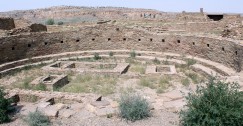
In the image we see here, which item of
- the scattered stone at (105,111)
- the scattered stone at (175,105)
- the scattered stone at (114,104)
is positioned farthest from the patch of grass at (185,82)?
the scattered stone at (105,111)

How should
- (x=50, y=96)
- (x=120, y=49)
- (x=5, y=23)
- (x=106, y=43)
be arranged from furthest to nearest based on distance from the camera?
(x=5, y=23) < (x=106, y=43) < (x=120, y=49) < (x=50, y=96)

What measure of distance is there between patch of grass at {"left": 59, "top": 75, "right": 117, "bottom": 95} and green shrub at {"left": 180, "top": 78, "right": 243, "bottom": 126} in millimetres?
4779

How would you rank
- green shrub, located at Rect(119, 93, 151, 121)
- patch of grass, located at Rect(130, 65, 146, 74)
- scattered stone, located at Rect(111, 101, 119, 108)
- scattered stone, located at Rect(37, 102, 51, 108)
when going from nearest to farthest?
green shrub, located at Rect(119, 93, 151, 121)
scattered stone, located at Rect(111, 101, 119, 108)
scattered stone, located at Rect(37, 102, 51, 108)
patch of grass, located at Rect(130, 65, 146, 74)

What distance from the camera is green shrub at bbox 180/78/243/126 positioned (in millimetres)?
5395

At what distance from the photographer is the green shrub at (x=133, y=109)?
6.52m

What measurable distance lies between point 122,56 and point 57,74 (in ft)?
12.2

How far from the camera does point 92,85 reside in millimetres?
11102

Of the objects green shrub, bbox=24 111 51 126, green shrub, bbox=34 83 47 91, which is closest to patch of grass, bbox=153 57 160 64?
green shrub, bbox=34 83 47 91

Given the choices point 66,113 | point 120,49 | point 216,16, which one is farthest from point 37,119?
point 216,16

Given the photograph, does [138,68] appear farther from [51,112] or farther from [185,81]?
[51,112]

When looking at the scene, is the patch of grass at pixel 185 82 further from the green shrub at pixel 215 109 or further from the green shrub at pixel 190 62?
the green shrub at pixel 215 109

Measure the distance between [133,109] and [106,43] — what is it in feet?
33.3

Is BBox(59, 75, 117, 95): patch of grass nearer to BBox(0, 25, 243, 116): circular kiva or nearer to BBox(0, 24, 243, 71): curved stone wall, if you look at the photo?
BBox(0, 25, 243, 116): circular kiva

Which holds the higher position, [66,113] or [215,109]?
[215,109]
